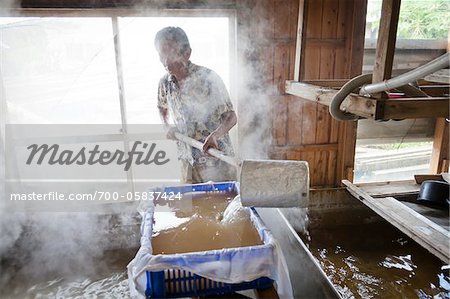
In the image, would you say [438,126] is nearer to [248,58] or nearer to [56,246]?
[248,58]

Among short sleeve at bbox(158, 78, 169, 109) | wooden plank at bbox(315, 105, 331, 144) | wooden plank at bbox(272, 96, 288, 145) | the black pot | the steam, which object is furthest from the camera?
wooden plank at bbox(315, 105, 331, 144)

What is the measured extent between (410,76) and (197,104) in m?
1.81

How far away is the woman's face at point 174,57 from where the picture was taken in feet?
9.12

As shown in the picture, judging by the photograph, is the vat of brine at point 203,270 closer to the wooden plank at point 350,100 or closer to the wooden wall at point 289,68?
the wooden plank at point 350,100

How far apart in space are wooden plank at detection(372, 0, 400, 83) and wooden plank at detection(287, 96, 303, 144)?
2.71 m

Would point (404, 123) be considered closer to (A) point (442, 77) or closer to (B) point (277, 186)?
(A) point (442, 77)

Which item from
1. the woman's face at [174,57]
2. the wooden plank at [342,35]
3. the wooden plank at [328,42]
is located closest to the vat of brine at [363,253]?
the wooden plank at [342,35]

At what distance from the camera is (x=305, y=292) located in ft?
7.25

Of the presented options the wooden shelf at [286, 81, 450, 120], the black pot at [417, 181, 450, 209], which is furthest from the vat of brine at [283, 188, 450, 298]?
the wooden shelf at [286, 81, 450, 120]

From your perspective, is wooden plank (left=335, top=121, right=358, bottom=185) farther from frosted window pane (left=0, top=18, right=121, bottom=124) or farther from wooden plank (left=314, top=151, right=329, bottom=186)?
frosted window pane (left=0, top=18, right=121, bottom=124)

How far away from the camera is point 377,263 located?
330 cm

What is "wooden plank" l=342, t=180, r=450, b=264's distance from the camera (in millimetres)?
2830

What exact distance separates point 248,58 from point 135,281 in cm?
334

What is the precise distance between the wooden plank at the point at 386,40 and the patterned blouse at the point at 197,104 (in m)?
1.36
